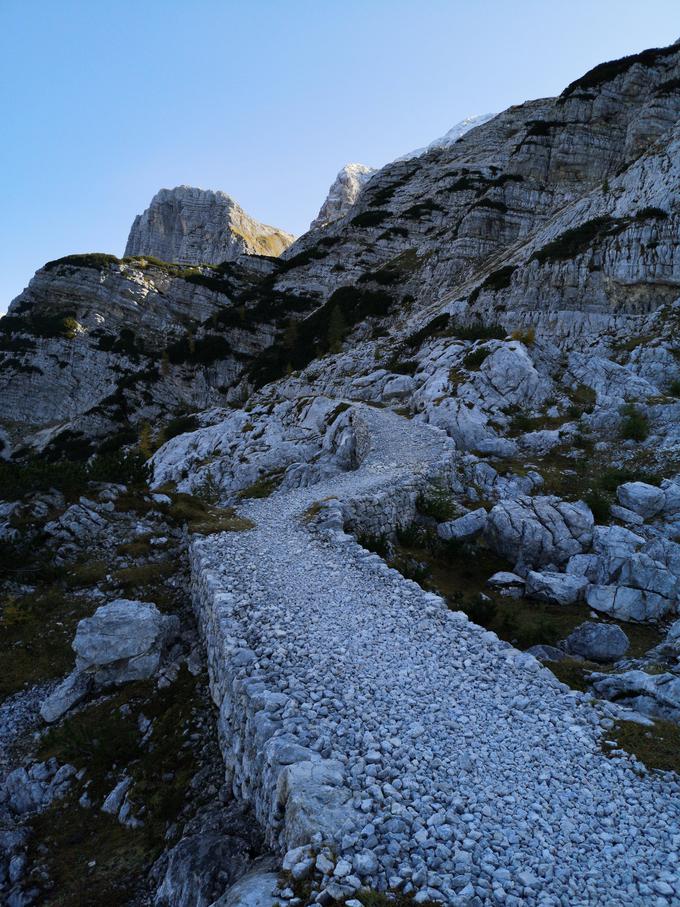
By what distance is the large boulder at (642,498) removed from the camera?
753 inches

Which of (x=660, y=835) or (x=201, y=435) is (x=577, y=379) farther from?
(x=660, y=835)

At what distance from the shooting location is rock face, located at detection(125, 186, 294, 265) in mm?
148375

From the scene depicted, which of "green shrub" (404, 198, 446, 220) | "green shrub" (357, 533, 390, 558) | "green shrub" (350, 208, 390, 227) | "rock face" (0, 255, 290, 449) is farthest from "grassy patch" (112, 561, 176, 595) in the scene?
"green shrub" (350, 208, 390, 227)

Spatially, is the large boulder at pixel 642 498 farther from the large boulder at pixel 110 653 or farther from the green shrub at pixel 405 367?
→ the green shrub at pixel 405 367

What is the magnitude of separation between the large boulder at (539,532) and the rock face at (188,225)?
484ft

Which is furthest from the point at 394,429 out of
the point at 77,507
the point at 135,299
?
the point at 135,299

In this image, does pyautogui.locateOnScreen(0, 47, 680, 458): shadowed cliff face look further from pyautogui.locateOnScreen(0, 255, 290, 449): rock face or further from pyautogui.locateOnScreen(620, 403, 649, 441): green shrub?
pyautogui.locateOnScreen(620, 403, 649, 441): green shrub

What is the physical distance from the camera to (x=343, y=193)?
537 feet

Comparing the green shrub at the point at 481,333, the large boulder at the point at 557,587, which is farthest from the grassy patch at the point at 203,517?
the green shrub at the point at 481,333

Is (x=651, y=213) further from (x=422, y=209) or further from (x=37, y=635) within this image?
(x=37, y=635)

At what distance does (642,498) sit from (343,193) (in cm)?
17171

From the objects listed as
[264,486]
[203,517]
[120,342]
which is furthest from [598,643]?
[120,342]

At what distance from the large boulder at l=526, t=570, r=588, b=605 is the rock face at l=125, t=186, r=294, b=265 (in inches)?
5939

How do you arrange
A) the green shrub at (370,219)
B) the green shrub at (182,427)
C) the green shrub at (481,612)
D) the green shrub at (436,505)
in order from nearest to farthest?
1. the green shrub at (481,612)
2. the green shrub at (436,505)
3. the green shrub at (182,427)
4. the green shrub at (370,219)
